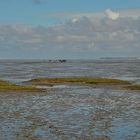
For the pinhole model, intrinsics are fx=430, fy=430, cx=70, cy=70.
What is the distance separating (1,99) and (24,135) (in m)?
18.4

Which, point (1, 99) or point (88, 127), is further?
point (1, 99)

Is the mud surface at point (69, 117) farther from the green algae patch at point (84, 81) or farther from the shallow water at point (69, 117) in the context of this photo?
the green algae patch at point (84, 81)

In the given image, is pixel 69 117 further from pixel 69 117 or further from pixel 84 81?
pixel 84 81

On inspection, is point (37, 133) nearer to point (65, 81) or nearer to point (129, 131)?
point (129, 131)

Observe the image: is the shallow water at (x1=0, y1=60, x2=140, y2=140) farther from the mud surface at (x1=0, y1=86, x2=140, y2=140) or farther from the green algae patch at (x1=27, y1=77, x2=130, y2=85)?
the green algae patch at (x1=27, y1=77, x2=130, y2=85)

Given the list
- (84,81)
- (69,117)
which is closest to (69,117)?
(69,117)

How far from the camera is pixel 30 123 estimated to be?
88.4 ft

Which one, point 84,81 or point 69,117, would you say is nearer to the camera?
point 69,117

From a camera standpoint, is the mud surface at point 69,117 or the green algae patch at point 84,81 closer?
the mud surface at point 69,117

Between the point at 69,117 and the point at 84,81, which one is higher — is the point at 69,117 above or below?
below

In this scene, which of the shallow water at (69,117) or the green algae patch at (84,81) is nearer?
the shallow water at (69,117)

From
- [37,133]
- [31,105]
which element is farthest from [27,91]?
[37,133]

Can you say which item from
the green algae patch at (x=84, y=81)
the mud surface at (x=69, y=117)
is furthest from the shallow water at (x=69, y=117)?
the green algae patch at (x=84, y=81)

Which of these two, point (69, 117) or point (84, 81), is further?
point (84, 81)
